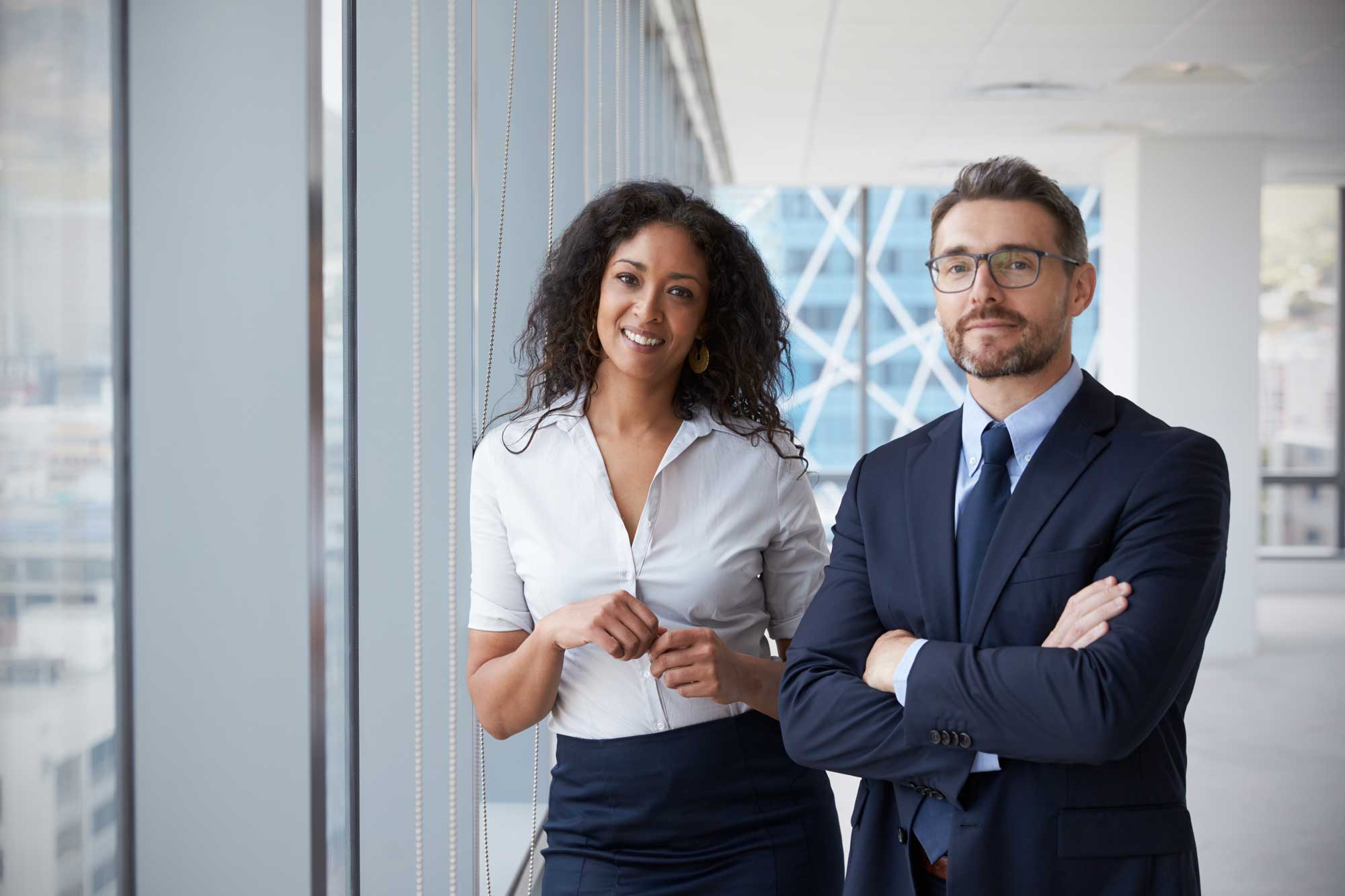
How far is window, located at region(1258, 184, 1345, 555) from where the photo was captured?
1049 centimetres

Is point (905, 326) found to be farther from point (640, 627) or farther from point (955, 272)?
point (640, 627)

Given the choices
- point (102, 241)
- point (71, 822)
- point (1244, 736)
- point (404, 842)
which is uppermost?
point (102, 241)

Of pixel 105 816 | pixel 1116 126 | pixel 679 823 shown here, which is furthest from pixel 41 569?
pixel 1116 126

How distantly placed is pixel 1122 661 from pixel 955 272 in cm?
60

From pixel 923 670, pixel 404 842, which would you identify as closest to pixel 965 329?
pixel 923 670

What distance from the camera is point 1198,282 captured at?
765 centimetres

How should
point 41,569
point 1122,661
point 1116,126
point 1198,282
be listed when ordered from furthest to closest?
point 1198,282
point 1116,126
point 1122,661
point 41,569

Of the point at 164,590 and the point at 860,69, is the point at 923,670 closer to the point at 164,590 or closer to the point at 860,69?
the point at 164,590

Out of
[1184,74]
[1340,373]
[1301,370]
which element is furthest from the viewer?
[1301,370]

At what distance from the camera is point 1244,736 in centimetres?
595

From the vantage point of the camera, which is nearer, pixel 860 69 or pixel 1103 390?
pixel 1103 390

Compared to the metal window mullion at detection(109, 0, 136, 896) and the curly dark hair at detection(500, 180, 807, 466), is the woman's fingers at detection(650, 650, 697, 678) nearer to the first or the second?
the curly dark hair at detection(500, 180, 807, 466)

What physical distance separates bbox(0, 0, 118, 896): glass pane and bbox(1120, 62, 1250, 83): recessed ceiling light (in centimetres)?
598

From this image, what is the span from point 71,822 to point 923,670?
3.40 ft
